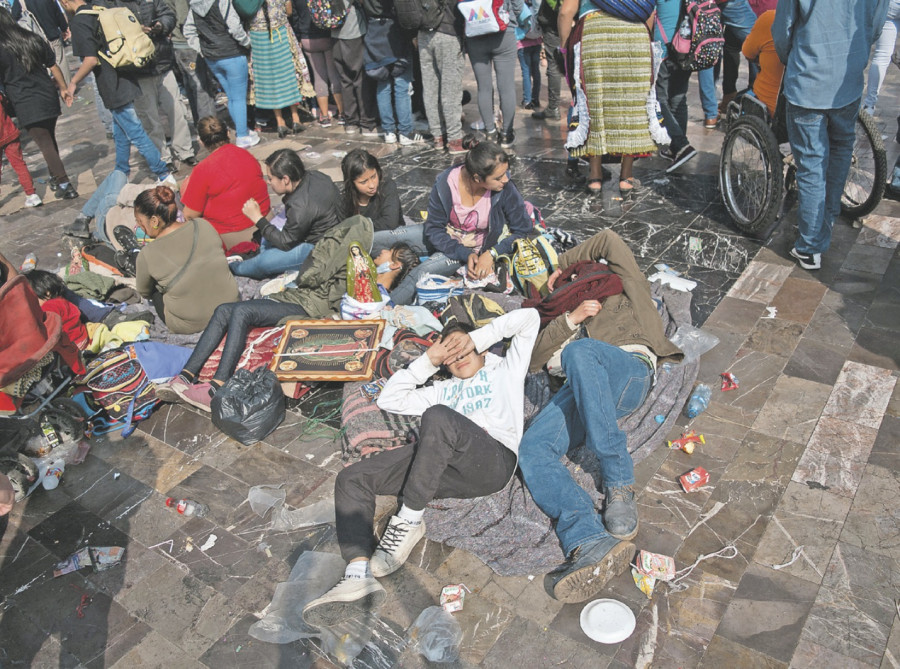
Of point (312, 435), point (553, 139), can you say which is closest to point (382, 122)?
point (553, 139)

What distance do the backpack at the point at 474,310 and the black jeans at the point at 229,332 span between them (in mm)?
1190

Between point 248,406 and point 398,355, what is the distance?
0.88 metres

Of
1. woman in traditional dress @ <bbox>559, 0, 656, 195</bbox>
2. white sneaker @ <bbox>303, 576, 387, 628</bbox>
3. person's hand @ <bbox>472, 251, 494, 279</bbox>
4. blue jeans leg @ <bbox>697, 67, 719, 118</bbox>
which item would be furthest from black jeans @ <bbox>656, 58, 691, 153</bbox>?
white sneaker @ <bbox>303, 576, 387, 628</bbox>

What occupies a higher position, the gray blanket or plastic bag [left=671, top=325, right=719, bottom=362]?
plastic bag [left=671, top=325, right=719, bottom=362]

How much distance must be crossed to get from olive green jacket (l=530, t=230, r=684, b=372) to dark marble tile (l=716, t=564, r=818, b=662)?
1185 mm

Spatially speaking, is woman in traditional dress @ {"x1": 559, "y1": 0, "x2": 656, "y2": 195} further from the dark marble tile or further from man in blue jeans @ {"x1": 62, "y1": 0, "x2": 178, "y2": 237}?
man in blue jeans @ {"x1": 62, "y1": 0, "x2": 178, "y2": 237}

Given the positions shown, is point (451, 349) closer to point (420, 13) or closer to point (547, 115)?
point (420, 13)

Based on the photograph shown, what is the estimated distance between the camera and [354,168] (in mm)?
4934

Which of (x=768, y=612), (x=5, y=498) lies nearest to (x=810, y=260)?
(x=768, y=612)

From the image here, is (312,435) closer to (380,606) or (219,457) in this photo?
(219,457)

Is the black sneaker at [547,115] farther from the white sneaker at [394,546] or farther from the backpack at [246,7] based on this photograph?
the white sneaker at [394,546]

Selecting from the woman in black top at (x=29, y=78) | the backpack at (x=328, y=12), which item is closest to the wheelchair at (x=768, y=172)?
the backpack at (x=328, y=12)

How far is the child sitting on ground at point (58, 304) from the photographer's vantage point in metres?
4.68

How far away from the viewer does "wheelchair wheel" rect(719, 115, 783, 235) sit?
4.98 m
